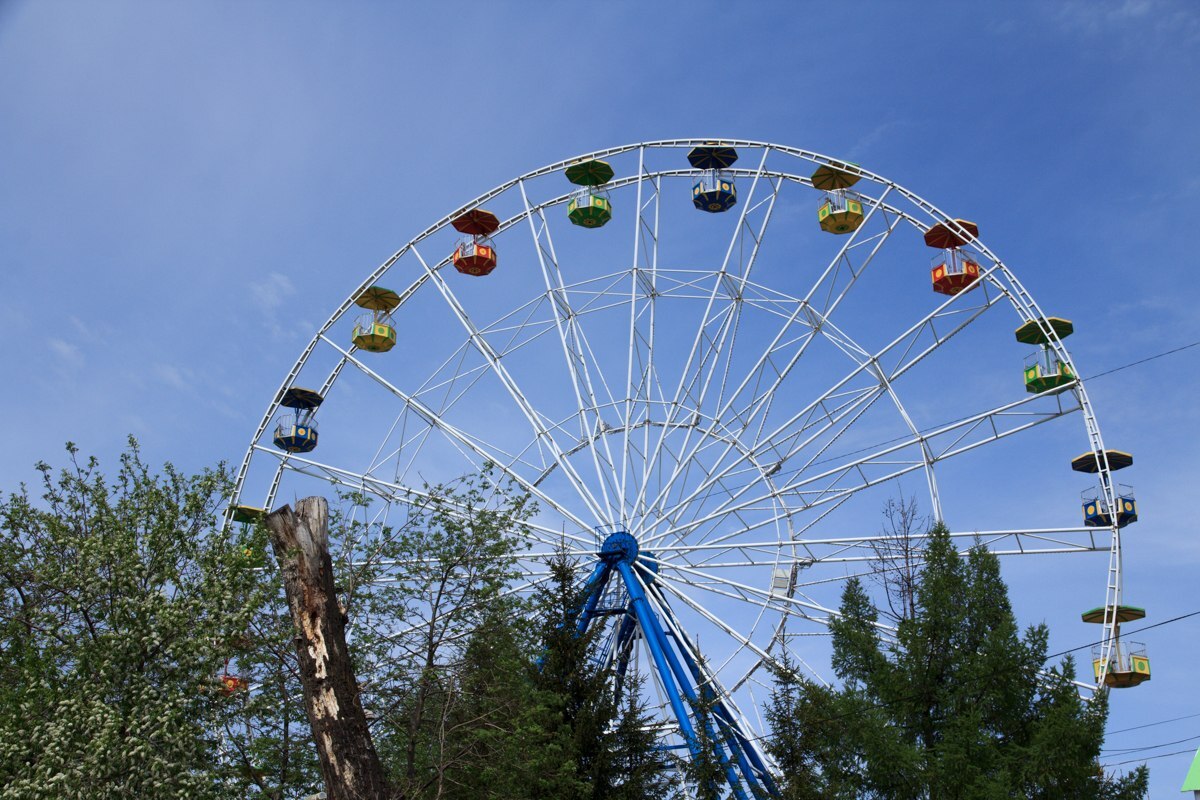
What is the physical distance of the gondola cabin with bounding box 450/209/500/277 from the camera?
29734 millimetres

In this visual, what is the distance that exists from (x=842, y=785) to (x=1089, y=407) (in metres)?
12.2

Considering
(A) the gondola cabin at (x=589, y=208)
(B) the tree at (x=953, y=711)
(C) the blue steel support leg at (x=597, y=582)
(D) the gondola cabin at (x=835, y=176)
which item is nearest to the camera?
(B) the tree at (x=953, y=711)

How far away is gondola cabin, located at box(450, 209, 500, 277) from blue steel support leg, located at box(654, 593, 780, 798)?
989cm

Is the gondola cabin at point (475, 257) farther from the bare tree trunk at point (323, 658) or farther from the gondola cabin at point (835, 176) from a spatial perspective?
the bare tree trunk at point (323, 658)

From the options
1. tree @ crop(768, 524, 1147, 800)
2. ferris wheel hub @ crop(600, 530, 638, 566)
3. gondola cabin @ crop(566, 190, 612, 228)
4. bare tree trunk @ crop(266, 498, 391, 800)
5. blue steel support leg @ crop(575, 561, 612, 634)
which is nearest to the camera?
bare tree trunk @ crop(266, 498, 391, 800)

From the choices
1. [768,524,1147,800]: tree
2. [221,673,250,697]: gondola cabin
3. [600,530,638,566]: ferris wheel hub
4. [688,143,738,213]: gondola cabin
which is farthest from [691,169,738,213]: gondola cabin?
[221,673,250,697]: gondola cabin

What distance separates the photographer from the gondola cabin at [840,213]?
27.7m

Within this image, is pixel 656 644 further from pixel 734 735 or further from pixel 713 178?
pixel 713 178

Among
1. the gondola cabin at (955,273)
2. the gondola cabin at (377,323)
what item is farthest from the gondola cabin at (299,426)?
the gondola cabin at (955,273)

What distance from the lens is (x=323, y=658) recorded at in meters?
12.1

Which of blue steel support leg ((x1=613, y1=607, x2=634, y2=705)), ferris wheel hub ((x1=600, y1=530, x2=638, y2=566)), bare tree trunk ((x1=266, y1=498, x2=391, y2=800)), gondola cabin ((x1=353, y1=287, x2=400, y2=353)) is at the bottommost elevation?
bare tree trunk ((x1=266, y1=498, x2=391, y2=800))

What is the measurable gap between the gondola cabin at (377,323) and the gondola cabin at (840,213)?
10.6 metres

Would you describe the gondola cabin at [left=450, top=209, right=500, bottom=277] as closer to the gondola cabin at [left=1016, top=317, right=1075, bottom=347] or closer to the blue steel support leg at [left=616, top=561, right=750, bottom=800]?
the blue steel support leg at [left=616, top=561, right=750, bottom=800]

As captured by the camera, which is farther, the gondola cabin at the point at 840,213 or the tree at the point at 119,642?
the gondola cabin at the point at 840,213
